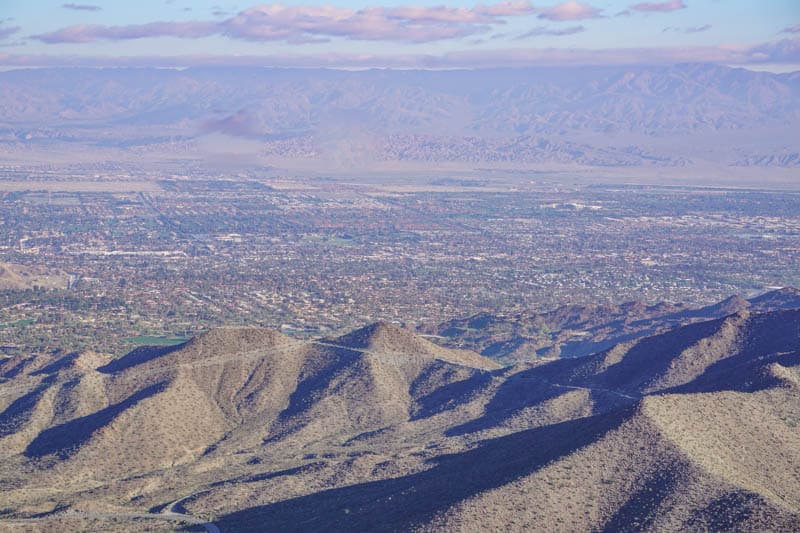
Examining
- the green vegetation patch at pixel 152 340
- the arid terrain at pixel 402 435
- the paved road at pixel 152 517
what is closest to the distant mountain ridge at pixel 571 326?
the arid terrain at pixel 402 435

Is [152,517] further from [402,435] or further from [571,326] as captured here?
[571,326]

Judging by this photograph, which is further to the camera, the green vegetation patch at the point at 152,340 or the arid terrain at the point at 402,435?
the green vegetation patch at the point at 152,340

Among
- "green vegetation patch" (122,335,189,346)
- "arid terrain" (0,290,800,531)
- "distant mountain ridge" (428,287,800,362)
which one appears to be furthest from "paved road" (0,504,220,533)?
"green vegetation patch" (122,335,189,346)

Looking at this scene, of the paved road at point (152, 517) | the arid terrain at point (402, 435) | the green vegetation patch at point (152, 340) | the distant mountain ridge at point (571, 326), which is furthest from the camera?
the green vegetation patch at point (152, 340)

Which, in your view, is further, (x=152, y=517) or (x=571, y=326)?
(x=571, y=326)

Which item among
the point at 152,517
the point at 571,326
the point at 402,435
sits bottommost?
the point at 571,326

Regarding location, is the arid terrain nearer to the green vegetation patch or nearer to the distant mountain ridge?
the distant mountain ridge

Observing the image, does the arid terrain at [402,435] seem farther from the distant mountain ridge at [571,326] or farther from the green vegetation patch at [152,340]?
the green vegetation patch at [152,340]

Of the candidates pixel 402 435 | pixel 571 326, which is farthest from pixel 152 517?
pixel 571 326

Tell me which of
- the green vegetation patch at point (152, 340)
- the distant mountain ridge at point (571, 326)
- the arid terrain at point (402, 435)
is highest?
the arid terrain at point (402, 435)
